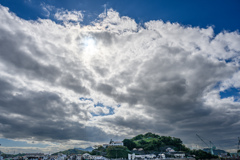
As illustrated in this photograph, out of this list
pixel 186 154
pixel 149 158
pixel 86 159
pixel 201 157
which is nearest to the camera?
pixel 201 157

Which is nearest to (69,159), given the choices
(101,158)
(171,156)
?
(101,158)

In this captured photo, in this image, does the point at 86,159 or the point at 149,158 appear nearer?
the point at 86,159

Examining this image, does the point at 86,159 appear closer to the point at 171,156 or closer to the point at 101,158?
the point at 101,158

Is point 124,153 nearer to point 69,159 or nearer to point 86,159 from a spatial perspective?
point 86,159

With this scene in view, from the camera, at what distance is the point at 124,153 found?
621 feet

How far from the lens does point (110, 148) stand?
19175 centimetres

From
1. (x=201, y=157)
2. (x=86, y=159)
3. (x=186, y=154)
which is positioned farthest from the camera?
(x=186, y=154)

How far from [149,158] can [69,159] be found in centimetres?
7673

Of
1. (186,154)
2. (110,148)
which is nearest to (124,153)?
(110,148)

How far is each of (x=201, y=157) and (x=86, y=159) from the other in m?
99.5

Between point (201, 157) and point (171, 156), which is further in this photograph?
point (171, 156)

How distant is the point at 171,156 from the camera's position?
18988 centimetres

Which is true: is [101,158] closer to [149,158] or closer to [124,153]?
[124,153]

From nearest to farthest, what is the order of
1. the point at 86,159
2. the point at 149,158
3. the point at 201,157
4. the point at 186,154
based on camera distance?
the point at 201,157
the point at 86,159
the point at 149,158
the point at 186,154
